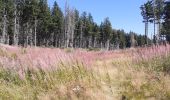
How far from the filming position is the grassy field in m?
7.88

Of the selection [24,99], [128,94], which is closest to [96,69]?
[128,94]

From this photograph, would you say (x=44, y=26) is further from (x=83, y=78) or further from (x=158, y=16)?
(x=83, y=78)

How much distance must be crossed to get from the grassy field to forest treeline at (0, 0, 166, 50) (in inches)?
1386

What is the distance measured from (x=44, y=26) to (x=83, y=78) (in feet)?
240

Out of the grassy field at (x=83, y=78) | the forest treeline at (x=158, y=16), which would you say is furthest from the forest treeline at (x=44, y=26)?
the grassy field at (x=83, y=78)

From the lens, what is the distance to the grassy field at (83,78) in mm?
7883

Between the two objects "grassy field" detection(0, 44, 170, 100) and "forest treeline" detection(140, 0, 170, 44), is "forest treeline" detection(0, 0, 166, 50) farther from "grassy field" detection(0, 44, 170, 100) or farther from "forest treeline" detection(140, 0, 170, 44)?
"grassy field" detection(0, 44, 170, 100)

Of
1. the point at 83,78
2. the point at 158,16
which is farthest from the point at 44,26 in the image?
the point at 83,78

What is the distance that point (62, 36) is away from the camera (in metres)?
101

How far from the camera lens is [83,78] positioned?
8586mm

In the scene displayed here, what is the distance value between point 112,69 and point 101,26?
111 meters

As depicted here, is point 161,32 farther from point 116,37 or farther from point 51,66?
point 51,66

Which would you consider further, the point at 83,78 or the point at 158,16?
the point at 158,16

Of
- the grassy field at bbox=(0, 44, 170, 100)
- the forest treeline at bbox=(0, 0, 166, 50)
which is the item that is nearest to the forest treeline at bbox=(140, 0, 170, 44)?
the forest treeline at bbox=(0, 0, 166, 50)
